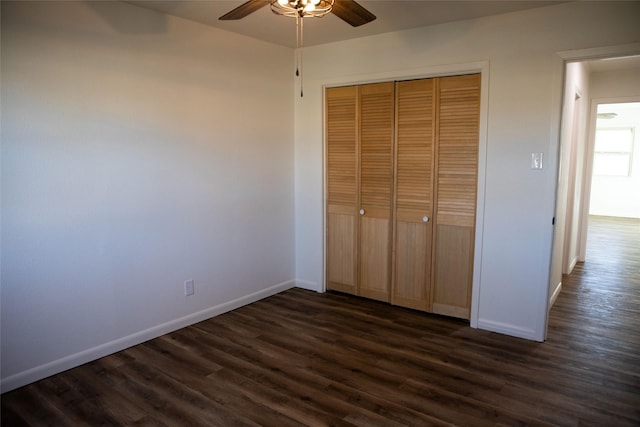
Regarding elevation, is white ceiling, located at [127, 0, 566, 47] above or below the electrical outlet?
above

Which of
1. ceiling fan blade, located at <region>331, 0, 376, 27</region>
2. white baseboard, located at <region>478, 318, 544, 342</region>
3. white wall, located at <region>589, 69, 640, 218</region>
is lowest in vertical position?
white baseboard, located at <region>478, 318, 544, 342</region>

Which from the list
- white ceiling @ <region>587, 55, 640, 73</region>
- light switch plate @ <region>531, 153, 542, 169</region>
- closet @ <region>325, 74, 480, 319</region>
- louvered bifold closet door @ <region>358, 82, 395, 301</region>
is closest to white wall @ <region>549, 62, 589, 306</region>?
white ceiling @ <region>587, 55, 640, 73</region>

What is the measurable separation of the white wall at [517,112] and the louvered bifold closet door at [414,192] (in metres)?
0.23

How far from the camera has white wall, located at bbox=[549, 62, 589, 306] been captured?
152 inches

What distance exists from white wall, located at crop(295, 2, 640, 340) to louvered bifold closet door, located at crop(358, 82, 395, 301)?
26 cm

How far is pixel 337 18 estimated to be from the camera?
3.22m

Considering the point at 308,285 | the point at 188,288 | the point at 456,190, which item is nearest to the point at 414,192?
the point at 456,190

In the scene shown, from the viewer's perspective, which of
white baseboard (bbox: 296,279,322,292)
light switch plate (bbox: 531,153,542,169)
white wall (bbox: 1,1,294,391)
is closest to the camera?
white wall (bbox: 1,1,294,391)

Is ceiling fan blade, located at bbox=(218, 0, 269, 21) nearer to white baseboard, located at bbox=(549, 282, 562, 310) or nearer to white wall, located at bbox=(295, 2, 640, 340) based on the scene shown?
white wall, located at bbox=(295, 2, 640, 340)

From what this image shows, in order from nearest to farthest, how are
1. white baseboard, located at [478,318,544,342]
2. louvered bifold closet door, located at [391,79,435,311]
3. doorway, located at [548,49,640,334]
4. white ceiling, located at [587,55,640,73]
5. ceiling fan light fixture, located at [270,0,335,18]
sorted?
ceiling fan light fixture, located at [270,0,335,18] < white baseboard, located at [478,318,544,342] < louvered bifold closet door, located at [391,79,435,311] < doorway, located at [548,49,640,334] < white ceiling, located at [587,55,640,73]

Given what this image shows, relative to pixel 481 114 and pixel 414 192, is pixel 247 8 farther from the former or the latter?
pixel 414 192

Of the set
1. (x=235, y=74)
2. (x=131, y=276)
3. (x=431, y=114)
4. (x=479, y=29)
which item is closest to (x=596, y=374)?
(x=431, y=114)

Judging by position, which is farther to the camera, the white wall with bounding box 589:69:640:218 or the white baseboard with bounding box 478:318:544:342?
the white wall with bounding box 589:69:640:218

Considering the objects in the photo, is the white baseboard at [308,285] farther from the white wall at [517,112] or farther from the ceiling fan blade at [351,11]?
the ceiling fan blade at [351,11]
